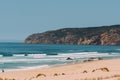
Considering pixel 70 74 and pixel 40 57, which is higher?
pixel 40 57

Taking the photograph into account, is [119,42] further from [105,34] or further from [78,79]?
[78,79]

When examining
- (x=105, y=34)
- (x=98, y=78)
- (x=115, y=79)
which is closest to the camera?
(x=115, y=79)

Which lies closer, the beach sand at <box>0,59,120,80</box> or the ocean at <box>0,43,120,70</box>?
the beach sand at <box>0,59,120,80</box>

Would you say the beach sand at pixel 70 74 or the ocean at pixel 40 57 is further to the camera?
the ocean at pixel 40 57

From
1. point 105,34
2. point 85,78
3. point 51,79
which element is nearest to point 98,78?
point 85,78

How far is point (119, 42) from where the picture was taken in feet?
652

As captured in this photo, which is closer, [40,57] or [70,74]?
[70,74]

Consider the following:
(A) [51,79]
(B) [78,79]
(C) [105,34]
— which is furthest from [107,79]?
(C) [105,34]

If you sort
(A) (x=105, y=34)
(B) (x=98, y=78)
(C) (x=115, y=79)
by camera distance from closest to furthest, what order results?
(C) (x=115, y=79) → (B) (x=98, y=78) → (A) (x=105, y=34)

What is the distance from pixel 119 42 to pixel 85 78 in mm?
181193

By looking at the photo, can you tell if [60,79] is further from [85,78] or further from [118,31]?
[118,31]

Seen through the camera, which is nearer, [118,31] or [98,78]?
[98,78]

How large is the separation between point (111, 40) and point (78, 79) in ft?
594

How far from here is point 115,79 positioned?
58.0 ft
